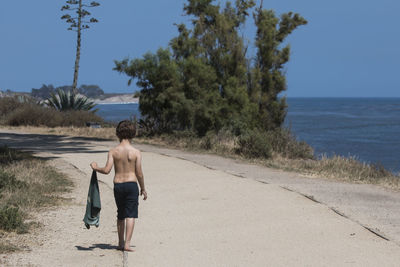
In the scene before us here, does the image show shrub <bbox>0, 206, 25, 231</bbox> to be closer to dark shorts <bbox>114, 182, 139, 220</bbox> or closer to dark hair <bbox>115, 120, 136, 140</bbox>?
dark shorts <bbox>114, 182, 139, 220</bbox>

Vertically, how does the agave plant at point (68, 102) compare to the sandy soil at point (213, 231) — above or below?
above

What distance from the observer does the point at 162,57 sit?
68.6 feet

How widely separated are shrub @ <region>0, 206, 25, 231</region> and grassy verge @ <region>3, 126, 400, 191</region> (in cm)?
733

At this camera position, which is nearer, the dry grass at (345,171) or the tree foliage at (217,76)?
the dry grass at (345,171)

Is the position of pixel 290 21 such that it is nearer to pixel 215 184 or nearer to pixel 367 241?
pixel 215 184

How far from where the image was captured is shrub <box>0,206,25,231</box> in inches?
281

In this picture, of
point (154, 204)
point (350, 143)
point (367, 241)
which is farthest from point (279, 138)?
point (350, 143)

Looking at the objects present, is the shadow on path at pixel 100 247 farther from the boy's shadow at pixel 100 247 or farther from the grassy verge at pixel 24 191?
the grassy verge at pixel 24 191

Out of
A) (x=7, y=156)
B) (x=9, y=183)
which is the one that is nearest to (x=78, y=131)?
(x=7, y=156)

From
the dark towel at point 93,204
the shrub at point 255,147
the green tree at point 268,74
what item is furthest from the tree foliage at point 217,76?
the dark towel at point 93,204

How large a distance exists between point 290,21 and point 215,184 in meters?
13.4

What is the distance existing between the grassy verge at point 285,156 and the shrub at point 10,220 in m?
7.33

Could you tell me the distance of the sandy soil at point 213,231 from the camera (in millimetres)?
6219

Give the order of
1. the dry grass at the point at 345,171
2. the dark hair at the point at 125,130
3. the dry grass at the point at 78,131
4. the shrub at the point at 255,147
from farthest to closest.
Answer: the dry grass at the point at 78,131 → the shrub at the point at 255,147 → the dry grass at the point at 345,171 → the dark hair at the point at 125,130
